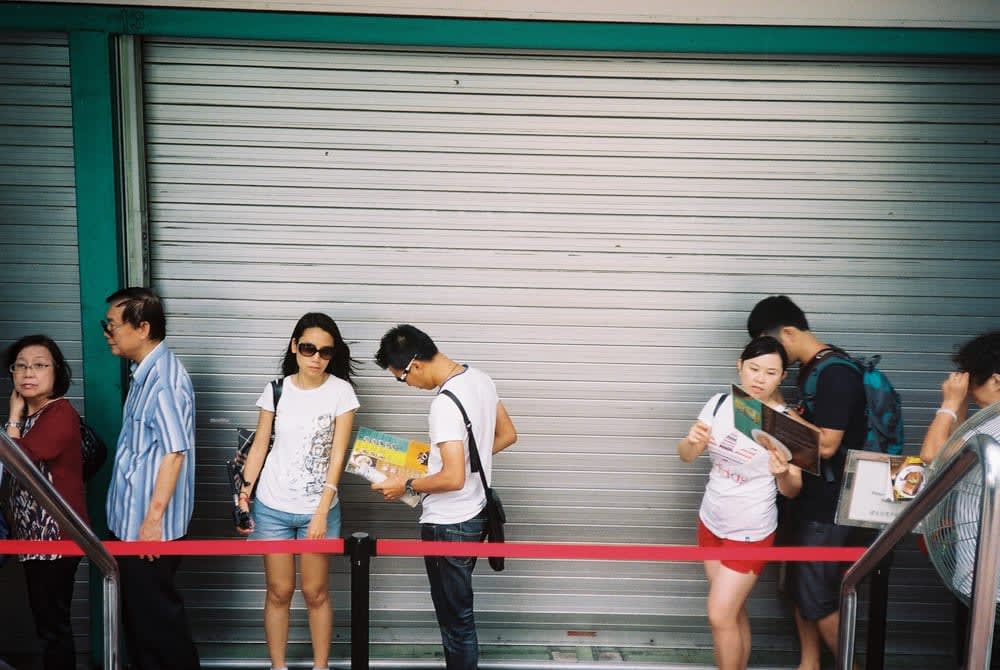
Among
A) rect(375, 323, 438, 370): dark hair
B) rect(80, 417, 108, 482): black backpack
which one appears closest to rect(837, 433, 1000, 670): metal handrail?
rect(375, 323, 438, 370): dark hair

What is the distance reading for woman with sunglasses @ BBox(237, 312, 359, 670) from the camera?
12.2 feet

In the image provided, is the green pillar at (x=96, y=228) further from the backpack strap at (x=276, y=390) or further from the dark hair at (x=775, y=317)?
the dark hair at (x=775, y=317)

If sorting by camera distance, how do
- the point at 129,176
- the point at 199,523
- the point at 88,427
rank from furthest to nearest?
the point at 199,523
the point at 129,176
the point at 88,427

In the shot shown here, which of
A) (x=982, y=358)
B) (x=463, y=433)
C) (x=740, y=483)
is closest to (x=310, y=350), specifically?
(x=463, y=433)

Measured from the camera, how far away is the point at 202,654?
4578 mm

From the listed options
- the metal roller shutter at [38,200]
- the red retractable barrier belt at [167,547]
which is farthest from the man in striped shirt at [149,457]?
the metal roller shutter at [38,200]

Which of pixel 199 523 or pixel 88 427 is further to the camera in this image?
pixel 199 523

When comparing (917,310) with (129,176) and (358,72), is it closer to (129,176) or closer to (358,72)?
(358,72)

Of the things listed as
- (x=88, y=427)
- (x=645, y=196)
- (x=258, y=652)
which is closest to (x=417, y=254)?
(x=645, y=196)

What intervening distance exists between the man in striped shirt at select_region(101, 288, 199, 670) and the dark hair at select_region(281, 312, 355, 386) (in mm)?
492

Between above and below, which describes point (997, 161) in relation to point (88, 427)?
above

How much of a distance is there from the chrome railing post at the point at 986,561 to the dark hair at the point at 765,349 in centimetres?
137

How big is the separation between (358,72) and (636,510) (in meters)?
2.99

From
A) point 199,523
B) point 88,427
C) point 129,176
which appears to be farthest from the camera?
point 199,523
